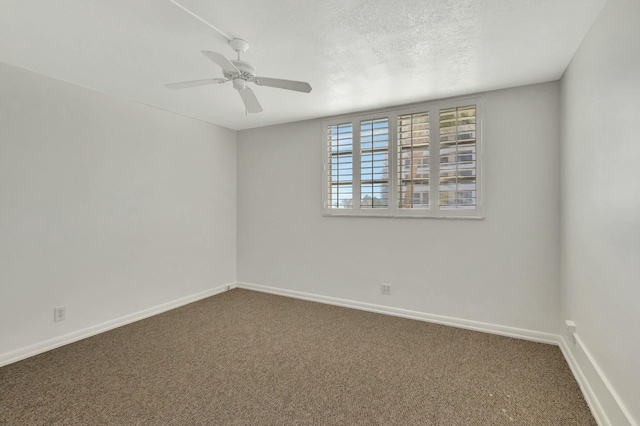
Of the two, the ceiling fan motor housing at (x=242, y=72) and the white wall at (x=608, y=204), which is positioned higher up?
the ceiling fan motor housing at (x=242, y=72)

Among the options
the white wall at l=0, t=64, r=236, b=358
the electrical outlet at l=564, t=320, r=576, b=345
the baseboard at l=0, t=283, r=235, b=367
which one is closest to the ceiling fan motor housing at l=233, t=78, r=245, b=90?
the white wall at l=0, t=64, r=236, b=358

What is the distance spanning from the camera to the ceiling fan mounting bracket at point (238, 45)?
81.6 inches

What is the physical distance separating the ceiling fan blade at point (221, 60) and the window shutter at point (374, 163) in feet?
6.79

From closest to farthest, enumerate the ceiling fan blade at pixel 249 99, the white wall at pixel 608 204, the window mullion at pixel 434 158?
the white wall at pixel 608 204
the ceiling fan blade at pixel 249 99
the window mullion at pixel 434 158

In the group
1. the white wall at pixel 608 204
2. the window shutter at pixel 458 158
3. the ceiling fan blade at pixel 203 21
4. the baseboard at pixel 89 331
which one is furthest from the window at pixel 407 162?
the baseboard at pixel 89 331

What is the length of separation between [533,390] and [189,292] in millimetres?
3756

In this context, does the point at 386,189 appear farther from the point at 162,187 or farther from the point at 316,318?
the point at 162,187

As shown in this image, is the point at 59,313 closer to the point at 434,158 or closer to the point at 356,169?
the point at 356,169

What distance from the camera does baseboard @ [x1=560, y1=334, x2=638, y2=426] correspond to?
1554mm

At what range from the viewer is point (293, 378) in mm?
2254

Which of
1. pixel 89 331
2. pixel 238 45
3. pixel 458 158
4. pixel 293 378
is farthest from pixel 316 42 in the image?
pixel 89 331

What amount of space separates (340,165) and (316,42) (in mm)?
1917

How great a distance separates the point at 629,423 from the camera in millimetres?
1435

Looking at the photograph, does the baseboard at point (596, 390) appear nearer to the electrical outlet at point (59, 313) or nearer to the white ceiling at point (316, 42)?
the white ceiling at point (316, 42)
